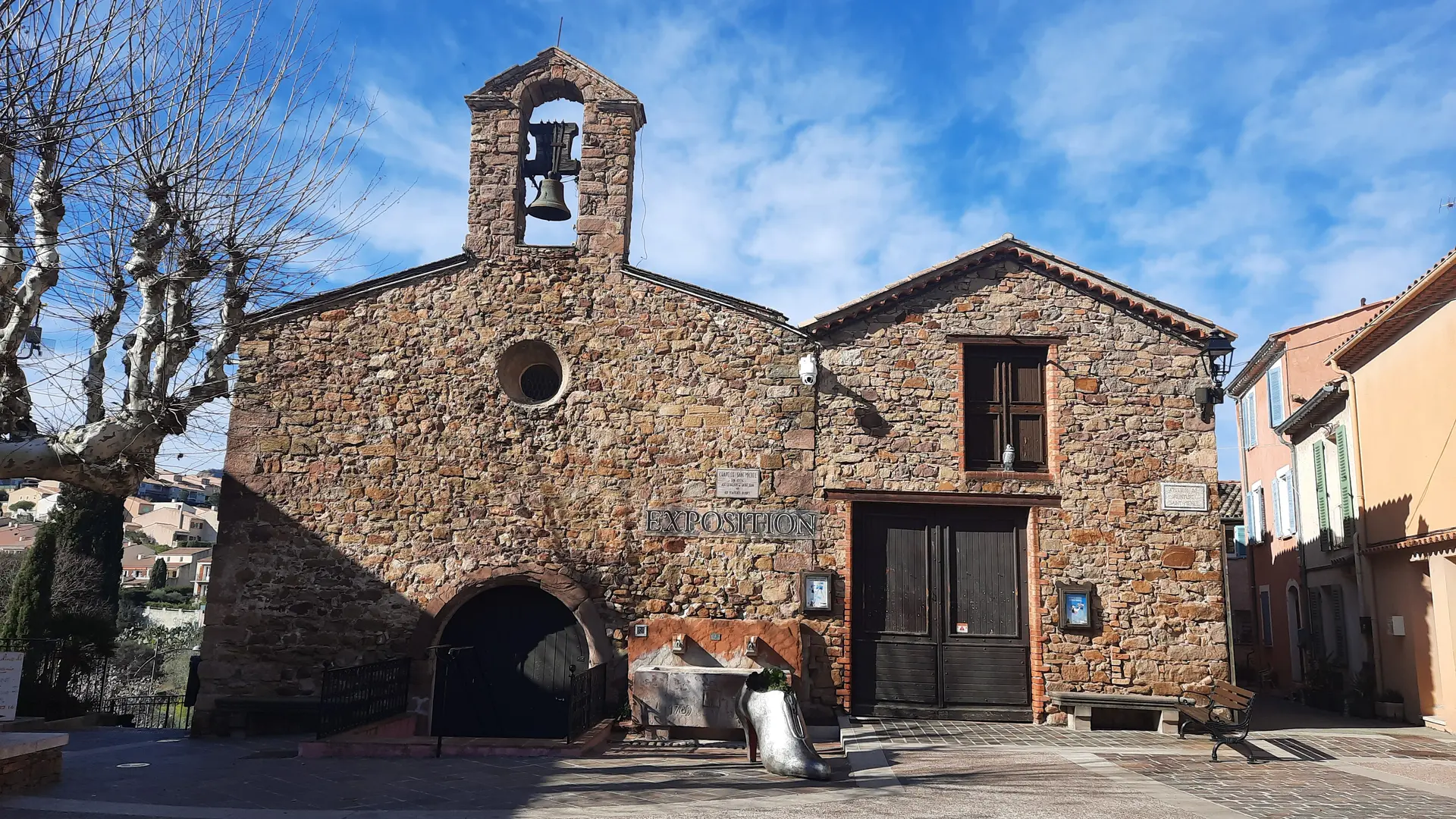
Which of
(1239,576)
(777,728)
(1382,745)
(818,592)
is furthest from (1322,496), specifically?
(777,728)

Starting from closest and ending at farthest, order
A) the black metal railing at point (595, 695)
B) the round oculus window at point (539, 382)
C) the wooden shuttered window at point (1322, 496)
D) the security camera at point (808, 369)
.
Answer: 1. the black metal railing at point (595, 695)
2. the security camera at point (808, 369)
3. the round oculus window at point (539, 382)
4. the wooden shuttered window at point (1322, 496)

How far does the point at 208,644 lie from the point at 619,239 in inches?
270

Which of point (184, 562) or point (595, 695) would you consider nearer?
point (595, 695)

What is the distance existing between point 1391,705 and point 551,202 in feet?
42.0

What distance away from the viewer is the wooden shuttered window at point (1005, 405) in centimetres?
1197

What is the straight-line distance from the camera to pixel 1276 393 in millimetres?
18938

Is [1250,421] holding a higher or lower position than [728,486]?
higher

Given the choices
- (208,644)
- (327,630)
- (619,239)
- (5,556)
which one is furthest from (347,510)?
(5,556)

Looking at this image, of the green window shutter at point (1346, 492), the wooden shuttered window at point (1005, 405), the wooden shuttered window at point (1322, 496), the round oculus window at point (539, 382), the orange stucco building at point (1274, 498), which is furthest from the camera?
the orange stucco building at point (1274, 498)

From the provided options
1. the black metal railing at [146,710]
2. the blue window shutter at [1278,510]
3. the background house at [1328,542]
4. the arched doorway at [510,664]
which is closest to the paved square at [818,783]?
the arched doorway at [510,664]

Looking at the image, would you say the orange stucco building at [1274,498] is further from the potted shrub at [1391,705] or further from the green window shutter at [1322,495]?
the potted shrub at [1391,705]

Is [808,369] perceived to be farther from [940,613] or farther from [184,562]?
[184,562]

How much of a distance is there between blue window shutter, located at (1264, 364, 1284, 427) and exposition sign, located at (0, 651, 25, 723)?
1914 cm

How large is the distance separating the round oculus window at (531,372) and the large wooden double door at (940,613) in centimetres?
412
